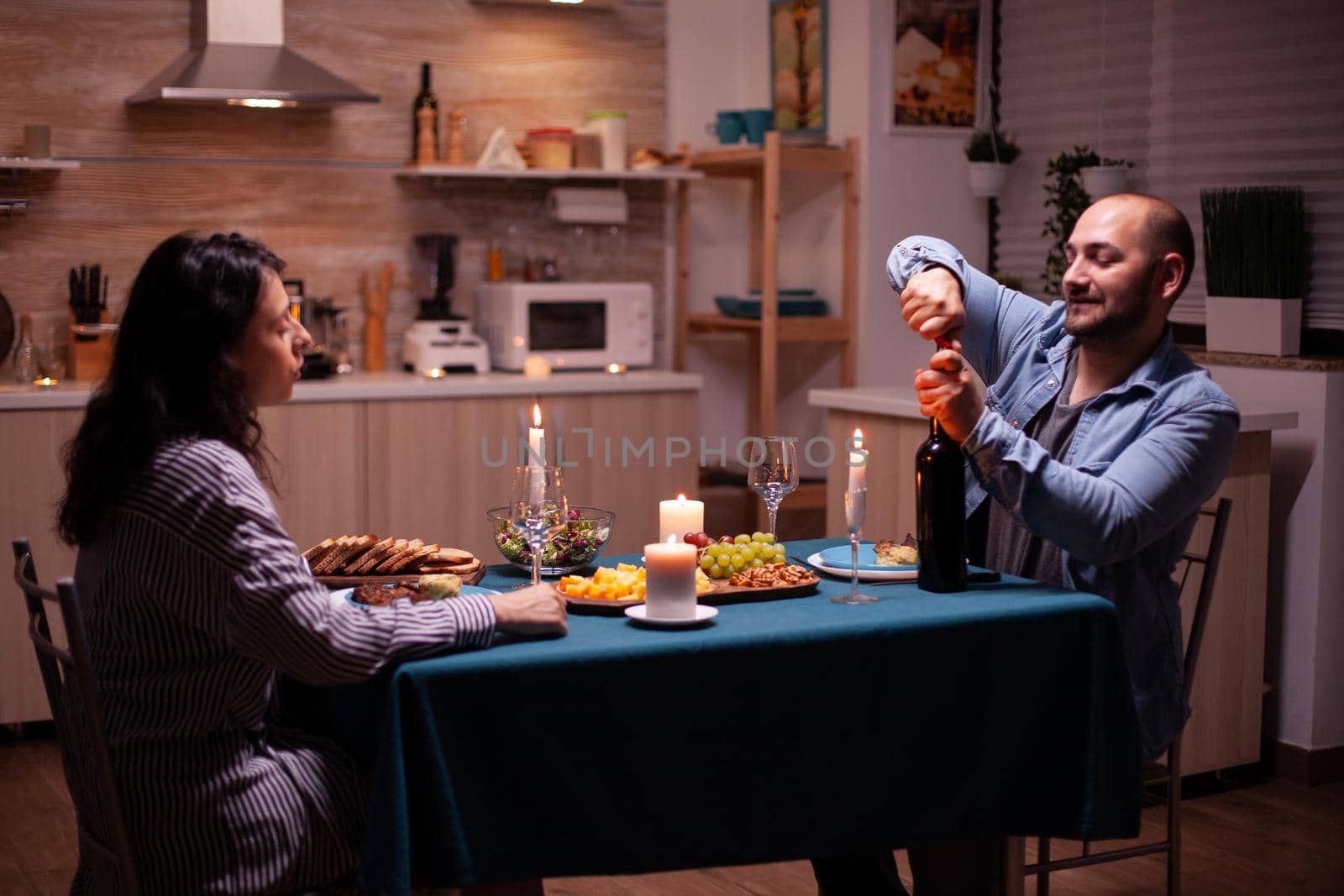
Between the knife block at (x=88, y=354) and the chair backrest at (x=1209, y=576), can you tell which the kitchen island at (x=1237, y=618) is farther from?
the knife block at (x=88, y=354)

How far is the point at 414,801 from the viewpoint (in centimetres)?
185

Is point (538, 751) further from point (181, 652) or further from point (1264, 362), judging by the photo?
point (1264, 362)

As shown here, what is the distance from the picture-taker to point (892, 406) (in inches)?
158

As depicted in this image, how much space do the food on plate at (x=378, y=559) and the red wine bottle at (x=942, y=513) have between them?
678 millimetres

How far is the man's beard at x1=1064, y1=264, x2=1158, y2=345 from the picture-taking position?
240 centimetres

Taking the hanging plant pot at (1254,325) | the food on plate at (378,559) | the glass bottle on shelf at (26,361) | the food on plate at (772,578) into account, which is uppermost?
the hanging plant pot at (1254,325)

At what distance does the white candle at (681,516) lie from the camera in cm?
235

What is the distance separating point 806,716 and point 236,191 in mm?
3546

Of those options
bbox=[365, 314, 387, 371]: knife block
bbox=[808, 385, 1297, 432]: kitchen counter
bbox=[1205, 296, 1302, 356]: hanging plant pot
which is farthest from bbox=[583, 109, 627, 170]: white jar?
bbox=[1205, 296, 1302, 356]: hanging plant pot

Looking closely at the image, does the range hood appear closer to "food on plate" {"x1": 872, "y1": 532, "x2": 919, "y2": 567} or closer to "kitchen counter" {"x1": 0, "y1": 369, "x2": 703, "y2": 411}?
"kitchen counter" {"x1": 0, "y1": 369, "x2": 703, "y2": 411}

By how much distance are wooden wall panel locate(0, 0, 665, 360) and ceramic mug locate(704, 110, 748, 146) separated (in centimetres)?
A: 32

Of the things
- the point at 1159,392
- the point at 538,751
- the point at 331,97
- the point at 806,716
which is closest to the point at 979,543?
the point at 1159,392

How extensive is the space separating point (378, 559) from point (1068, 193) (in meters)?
3.14

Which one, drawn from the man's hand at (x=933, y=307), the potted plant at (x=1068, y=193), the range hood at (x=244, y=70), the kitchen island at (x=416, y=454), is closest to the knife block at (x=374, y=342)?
the kitchen island at (x=416, y=454)
